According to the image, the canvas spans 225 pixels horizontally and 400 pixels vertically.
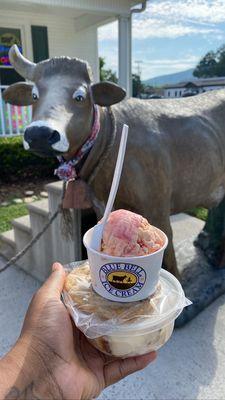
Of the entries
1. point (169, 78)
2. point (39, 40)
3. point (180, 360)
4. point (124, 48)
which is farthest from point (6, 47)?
point (169, 78)

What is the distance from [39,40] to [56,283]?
9122 millimetres

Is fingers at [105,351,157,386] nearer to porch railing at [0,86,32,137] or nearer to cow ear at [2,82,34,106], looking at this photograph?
cow ear at [2,82,34,106]

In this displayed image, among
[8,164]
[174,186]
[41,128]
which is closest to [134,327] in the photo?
[41,128]

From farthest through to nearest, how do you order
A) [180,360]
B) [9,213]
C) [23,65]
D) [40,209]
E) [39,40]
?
[39,40]
[9,213]
[40,209]
[180,360]
[23,65]

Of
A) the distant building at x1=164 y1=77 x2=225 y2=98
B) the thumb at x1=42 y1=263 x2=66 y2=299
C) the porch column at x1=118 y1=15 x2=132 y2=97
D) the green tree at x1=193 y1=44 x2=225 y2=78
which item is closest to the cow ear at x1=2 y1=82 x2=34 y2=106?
the thumb at x1=42 y1=263 x2=66 y2=299

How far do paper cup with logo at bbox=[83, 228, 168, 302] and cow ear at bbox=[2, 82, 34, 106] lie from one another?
140cm

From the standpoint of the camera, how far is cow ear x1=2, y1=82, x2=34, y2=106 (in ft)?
7.14

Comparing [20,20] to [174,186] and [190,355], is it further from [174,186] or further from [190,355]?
[190,355]

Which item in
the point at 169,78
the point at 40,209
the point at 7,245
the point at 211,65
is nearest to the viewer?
the point at 40,209

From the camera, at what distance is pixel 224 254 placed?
3.16 metres

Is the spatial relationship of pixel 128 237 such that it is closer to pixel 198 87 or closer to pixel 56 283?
pixel 56 283

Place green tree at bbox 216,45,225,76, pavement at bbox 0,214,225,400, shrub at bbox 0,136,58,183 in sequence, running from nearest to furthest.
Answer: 1. pavement at bbox 0,214,225,400
2. shrub at bbox 0,136,58,183
3. green tree at bbox 216,45,225,76

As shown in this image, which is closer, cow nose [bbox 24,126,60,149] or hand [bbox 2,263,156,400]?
hand [bbox 2,263,156,400]

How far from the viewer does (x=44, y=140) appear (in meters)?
1.67
